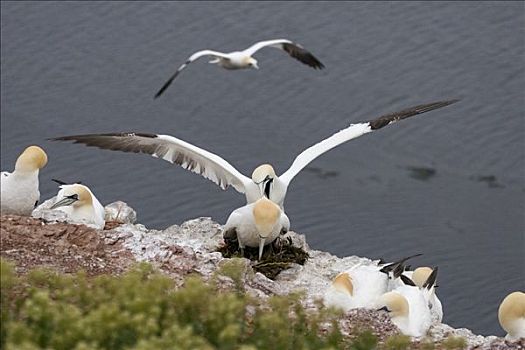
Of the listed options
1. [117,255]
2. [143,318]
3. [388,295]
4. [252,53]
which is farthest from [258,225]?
[252,53]

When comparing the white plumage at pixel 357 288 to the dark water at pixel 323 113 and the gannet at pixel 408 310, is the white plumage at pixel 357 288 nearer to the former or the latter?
the gannet at pixel 408 310

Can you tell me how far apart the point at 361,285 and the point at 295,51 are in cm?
507

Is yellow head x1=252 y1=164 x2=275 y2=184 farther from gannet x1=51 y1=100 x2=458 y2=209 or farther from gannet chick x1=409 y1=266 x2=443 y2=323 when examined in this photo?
gannet chick x1=409 y1=266 x2=443 y2=323

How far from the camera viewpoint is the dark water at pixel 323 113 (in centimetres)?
927

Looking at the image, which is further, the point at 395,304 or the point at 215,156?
the point at 215,156

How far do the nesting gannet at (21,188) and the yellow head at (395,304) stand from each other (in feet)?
5.13

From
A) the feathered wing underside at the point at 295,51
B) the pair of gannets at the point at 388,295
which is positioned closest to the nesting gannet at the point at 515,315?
the pair of gannets at the point at 388,295

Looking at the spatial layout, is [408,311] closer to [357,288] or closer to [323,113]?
[357,288]

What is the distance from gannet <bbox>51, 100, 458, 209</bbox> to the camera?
750 centimetres

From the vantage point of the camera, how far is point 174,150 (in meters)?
7.73

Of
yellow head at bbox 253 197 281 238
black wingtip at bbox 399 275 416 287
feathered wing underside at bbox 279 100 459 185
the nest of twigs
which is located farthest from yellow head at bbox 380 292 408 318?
feathered wing underside at bbox 279 100 459 185

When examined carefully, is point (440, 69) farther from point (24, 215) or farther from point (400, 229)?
point (24, 215)

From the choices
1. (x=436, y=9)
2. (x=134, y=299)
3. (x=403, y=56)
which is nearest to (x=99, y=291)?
(x=134, y=299)

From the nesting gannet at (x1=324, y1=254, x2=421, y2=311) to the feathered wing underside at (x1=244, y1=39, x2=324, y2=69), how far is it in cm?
474
